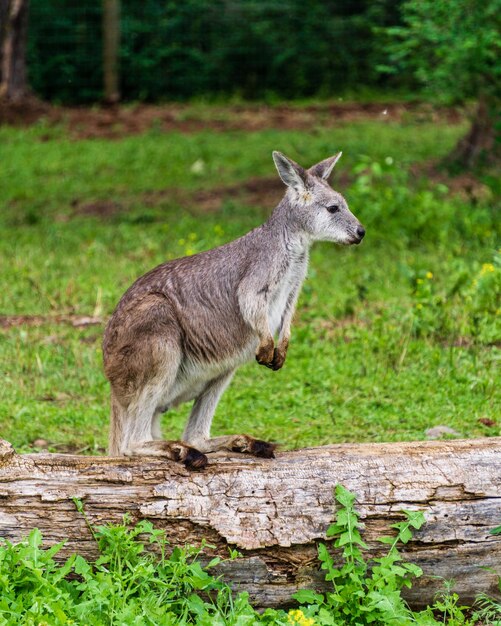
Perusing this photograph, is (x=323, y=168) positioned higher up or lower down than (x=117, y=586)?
higher up

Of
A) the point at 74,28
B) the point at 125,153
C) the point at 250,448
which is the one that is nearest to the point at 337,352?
A: the point at 250,448

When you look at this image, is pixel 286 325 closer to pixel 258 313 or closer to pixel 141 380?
pixel 258 313

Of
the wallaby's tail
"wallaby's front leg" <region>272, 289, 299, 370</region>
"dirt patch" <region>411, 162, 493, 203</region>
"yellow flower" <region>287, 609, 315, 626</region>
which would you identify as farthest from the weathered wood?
"dirt patch" <region>411, 162, 493, 203</region>

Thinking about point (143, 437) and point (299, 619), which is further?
point (143, 437)

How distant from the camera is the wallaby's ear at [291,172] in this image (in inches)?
209

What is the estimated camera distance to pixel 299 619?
12.7ft

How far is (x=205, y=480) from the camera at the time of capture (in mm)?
4277

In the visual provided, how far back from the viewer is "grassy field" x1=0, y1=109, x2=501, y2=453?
21.2 ft

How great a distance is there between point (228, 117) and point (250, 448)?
12.6 metres

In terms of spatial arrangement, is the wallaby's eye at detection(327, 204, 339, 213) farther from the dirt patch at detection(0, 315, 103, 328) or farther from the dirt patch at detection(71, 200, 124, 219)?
the dirt patch at detection(71, 200, 124, 219)

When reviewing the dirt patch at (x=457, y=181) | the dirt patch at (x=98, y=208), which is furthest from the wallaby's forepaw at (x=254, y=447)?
the dirt patch at (x=98, y=208)

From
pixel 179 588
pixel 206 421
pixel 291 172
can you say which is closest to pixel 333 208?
pixel 291 172

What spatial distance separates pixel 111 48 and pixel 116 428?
12.9 meters

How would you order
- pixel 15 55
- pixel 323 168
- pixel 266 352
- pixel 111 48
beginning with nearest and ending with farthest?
1. pixel 266 352
2. pixel 323 168
3. pixel 15 55
4. pixel 111 48
